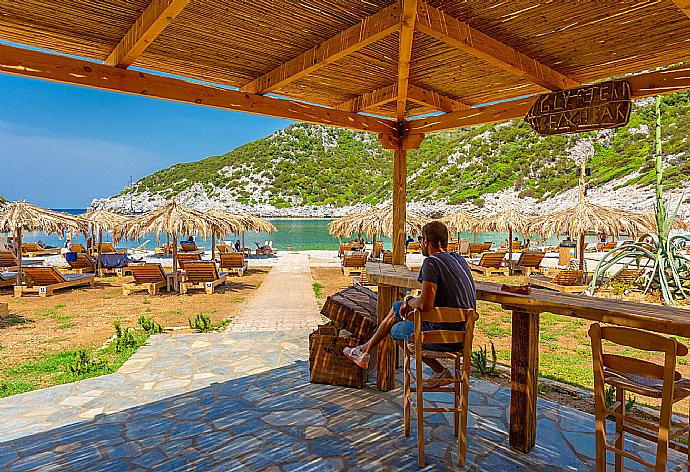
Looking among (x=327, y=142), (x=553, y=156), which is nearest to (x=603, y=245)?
(x=553, y=156)

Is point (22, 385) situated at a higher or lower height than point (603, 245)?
lower

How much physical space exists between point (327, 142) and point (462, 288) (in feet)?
322

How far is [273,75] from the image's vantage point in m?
4.16

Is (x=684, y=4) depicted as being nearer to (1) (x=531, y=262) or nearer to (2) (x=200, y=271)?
(2) (x=200, y=271)

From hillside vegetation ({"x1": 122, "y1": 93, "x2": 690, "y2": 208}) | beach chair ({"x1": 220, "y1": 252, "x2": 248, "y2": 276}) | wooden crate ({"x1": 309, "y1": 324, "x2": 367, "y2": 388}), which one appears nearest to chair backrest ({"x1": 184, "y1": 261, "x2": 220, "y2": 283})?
beach chair ({"x1": 220, "y1": 252, "x2": 248, "y2": 276})

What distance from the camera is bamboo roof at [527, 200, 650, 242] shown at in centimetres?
1395

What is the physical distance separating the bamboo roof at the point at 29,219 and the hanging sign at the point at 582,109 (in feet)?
43.5

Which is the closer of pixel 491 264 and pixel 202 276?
pixel 202 276

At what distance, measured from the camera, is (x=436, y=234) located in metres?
3.24

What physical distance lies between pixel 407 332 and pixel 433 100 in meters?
3.09

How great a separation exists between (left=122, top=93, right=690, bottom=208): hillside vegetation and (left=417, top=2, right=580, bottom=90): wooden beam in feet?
125

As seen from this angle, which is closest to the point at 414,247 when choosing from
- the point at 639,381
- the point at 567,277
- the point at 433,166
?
the point at 567,277

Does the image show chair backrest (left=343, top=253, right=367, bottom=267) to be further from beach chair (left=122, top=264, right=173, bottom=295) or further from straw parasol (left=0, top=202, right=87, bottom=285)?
straw parasol (left=0, top=202, right=87, bottom=285)

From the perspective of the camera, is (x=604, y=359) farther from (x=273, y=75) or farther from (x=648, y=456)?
(x=273, y=75)
